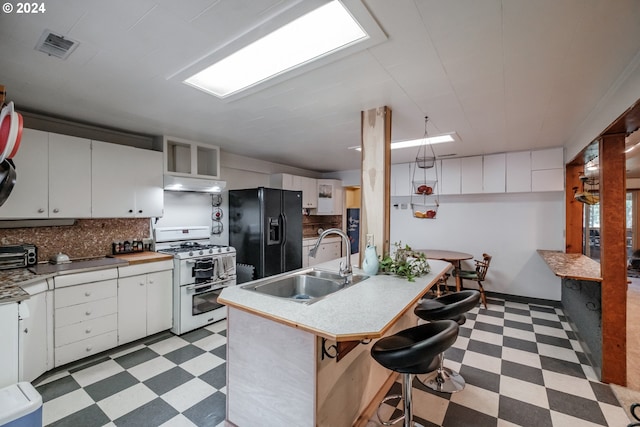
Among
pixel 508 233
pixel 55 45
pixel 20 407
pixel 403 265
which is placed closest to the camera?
pixel 20 407

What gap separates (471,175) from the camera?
15.5ft

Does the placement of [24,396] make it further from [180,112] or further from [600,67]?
[600,67]

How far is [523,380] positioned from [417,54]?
9.04ft

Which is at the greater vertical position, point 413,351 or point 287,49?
point 287,49

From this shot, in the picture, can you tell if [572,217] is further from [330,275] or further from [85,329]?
[85,329]

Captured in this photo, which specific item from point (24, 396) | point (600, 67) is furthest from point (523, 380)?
point (24, 396)

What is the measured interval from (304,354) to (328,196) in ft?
16.1

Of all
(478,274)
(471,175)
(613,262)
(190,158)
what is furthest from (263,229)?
(613,262)

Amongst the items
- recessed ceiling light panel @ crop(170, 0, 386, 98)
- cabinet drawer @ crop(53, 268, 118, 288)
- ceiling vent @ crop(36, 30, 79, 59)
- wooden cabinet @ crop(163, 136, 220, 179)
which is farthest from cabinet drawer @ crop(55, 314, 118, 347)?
recessed ceiling light panel @ crop(170, 0, 386, 98)

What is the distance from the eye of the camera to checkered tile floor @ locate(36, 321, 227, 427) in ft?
6.23

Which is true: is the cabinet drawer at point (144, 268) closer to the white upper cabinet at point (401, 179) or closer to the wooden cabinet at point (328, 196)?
the wooden cabinet at point (328, 196)

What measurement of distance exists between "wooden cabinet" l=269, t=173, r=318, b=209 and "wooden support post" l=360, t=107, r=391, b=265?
110 inches

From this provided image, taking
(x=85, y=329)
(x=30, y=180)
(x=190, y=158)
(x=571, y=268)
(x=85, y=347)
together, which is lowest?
(x=85, y=347)

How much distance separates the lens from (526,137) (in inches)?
142
